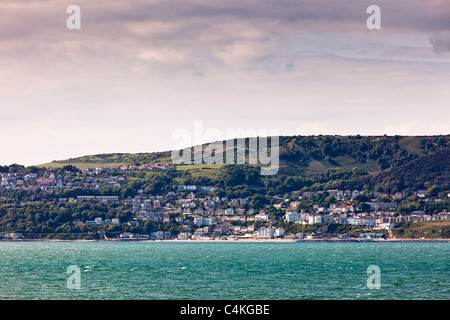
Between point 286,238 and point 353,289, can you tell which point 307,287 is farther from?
point 286,238

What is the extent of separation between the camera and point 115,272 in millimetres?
71312

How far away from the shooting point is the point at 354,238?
19688 centimetres

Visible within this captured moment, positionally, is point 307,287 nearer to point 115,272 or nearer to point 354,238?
point 115,272

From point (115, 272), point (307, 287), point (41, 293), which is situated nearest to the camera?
point (41, 293)

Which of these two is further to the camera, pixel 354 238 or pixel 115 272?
pixel 354 238

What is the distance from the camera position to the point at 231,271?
72.7 m

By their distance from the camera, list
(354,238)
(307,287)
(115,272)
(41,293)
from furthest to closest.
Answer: (354,238) → (115,272) → (307,287) → (41,293)
